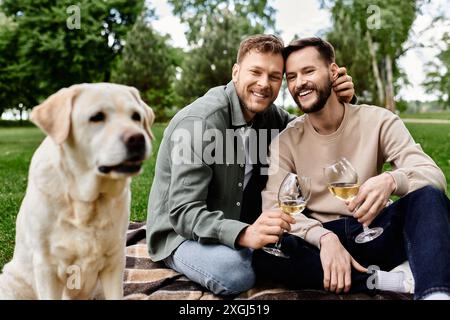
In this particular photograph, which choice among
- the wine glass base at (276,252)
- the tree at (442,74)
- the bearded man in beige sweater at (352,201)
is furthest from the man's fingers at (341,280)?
the tree at (442,74)

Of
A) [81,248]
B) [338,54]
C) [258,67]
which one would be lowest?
[81,248]

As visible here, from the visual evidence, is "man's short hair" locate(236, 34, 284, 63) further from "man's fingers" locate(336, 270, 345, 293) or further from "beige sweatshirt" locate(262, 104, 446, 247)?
"man's fingers" locate(336, 270, 345, 293)

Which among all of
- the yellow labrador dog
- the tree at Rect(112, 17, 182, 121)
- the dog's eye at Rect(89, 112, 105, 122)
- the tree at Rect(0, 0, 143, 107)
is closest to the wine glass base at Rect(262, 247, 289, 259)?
the yellow labrador dog

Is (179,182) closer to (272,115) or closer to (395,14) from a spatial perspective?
(272,115)

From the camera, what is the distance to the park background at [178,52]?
4.25m

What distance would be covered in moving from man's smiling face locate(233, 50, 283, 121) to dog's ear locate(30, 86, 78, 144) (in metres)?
1.06

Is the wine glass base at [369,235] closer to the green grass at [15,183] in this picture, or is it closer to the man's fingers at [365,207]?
the man's fingers at [365,207]

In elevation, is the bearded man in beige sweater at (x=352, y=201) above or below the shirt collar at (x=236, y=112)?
below

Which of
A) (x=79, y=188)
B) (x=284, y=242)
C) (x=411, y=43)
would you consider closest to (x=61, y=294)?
(x=79, y=188)

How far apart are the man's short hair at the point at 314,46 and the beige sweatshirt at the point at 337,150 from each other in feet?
0.89

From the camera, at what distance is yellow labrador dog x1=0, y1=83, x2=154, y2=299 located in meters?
1.51

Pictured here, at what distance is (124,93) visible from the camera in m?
1.58

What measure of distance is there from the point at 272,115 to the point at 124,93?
1330 millimetres

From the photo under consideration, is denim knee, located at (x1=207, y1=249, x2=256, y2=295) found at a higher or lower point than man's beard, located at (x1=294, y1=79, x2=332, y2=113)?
lower
